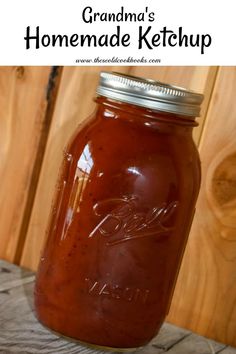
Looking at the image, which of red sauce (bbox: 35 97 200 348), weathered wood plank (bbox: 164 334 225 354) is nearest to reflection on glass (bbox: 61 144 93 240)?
red sauce (bbox: 35 97 200 348)

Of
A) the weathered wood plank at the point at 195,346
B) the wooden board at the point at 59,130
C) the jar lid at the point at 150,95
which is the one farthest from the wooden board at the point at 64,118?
the weathered wood plank at the point at 195,346

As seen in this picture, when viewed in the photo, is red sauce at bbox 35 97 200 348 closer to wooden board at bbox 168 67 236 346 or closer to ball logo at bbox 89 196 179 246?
ball logo at bbox 89 196 179 246

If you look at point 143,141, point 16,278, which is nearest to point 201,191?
point 143,141

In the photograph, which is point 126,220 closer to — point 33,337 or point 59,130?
point 33,337

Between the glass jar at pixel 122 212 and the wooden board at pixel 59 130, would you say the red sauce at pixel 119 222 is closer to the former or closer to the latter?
the glass jar at pixel 122 212

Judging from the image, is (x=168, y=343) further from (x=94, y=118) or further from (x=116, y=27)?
(x=116, y=27)
